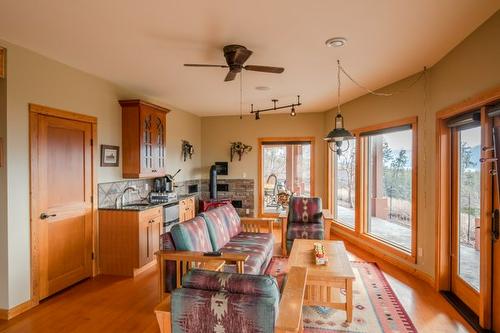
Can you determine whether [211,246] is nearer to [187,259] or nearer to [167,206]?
[187,259]

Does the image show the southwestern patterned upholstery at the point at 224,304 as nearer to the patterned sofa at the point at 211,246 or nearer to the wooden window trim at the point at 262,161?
the patterned sofa at the point at 211,246

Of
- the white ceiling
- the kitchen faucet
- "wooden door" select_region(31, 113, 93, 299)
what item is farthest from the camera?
the kitchen faucet

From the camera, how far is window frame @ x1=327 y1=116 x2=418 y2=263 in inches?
157

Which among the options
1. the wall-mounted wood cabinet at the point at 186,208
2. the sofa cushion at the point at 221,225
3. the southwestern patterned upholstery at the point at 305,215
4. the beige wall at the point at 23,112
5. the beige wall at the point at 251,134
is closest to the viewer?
the beige wall at the point at 23,112

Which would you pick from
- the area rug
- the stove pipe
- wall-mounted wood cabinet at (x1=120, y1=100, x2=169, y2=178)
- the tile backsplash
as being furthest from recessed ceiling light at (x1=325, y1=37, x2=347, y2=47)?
the stove pipe

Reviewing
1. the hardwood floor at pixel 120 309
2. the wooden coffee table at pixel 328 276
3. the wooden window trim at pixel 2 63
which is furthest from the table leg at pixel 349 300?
the wooden window trim at pixel 2 63

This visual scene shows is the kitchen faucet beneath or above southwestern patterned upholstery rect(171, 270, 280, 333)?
above

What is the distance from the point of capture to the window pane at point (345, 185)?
5727mm

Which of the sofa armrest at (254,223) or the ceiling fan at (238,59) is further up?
the ceiling fan at (238,59)

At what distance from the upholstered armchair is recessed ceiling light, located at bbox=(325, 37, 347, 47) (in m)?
2.73

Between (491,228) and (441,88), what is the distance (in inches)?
64.5

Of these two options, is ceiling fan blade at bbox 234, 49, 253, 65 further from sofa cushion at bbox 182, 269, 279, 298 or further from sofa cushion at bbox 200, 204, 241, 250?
sofa cushion at bbox 182, 269, 279, 298

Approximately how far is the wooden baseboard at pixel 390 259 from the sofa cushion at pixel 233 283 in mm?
3011

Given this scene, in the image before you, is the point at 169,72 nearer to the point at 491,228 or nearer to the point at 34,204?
the point at 34,204
